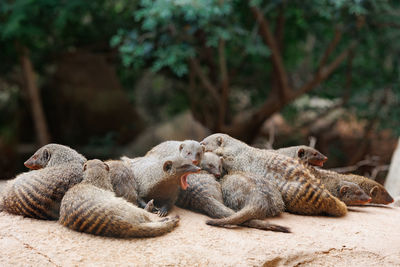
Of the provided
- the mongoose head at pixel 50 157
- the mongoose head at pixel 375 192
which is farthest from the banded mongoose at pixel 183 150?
the mongoose head at pixel 375 192

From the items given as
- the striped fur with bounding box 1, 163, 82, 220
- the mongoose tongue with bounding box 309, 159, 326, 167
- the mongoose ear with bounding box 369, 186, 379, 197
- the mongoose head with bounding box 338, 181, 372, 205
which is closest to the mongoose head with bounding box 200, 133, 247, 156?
the mongoose tongue with bounding box 309, 159, 326, 167

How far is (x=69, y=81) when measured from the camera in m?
8.41

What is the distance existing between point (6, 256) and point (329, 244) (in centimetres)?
173

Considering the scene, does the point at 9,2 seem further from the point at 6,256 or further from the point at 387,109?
the point at 387,109

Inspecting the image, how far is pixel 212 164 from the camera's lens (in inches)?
113

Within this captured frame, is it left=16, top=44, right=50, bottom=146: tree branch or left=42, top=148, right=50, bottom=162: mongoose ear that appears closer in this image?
left=42, top=148, right=50, bottom=162: mongoose ear

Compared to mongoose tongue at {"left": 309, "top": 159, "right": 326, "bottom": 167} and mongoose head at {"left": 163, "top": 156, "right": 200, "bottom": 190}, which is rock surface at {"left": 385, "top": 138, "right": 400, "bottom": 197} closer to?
mongoose tongue at {"left": 309, "top": 159, "right": 326, "bottom": 167}

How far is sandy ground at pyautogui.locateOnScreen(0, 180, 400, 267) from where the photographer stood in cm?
196

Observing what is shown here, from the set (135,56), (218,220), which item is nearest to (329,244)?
(218,220)

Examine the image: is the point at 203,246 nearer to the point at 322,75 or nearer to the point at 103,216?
the point at 103,216

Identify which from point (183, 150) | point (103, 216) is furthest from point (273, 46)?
point (103, 216)

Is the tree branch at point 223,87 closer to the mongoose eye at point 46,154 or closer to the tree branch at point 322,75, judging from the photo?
the tree branch at point 322,75

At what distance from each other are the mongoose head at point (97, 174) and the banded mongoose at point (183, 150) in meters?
0.56

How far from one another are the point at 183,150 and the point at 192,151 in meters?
0.09
